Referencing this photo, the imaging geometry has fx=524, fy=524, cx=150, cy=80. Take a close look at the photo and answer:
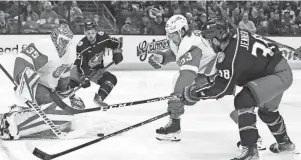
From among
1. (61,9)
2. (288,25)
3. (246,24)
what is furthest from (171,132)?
(288,25)

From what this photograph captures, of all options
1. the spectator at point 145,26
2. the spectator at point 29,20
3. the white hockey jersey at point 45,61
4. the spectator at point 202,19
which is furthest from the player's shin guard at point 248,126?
the spectator at point 202,19

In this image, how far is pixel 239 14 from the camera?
9.59m

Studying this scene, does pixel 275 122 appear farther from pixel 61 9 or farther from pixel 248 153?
pixel 61 9

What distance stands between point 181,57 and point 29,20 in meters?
5.56

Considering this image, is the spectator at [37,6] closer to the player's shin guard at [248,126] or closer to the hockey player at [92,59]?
the hockey player at [92,59]

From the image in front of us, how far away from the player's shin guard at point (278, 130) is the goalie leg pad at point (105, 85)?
2.14 meters

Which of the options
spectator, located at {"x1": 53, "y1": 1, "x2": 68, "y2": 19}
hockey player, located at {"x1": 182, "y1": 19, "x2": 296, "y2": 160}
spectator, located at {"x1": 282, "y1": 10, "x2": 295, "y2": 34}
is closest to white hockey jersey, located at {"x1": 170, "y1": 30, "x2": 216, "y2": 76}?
hockey player, located at {"x1": 182, "y1": 19, "x2": 296, "y2": 160}

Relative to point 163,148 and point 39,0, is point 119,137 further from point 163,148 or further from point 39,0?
point 39,0

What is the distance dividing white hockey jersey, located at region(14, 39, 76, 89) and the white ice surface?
1.57ft

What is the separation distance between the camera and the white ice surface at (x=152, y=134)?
358cm

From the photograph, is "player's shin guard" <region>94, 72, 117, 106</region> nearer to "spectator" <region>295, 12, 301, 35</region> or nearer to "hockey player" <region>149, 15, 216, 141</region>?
"hockey player" <region>149, 15, 216, 141</region>

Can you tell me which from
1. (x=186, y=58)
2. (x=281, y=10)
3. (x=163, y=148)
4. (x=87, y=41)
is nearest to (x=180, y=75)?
(x=186, y=58)

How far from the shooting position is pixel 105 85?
5359mm

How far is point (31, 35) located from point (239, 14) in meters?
3.74
